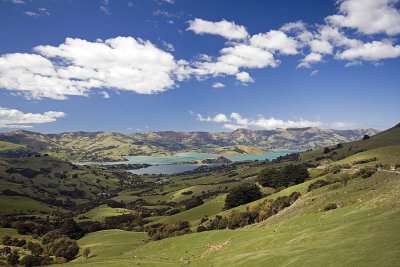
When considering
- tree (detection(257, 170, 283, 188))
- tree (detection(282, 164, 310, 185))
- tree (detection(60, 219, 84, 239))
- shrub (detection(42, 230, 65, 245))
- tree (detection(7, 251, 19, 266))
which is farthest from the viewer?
tree (detection(257, 170, 283, 188))

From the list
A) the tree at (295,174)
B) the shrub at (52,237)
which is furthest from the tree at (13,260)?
the tree at (295,174)

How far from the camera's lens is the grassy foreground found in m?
26.3

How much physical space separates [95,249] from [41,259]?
12.1m

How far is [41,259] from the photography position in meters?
68.2

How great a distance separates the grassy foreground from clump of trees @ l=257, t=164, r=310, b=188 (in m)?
48.0

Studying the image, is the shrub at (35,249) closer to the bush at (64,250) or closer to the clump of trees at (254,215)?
the bush at (64,250)

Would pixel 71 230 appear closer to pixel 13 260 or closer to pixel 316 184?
pixel 13 260

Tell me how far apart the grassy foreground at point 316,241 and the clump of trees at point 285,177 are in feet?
158

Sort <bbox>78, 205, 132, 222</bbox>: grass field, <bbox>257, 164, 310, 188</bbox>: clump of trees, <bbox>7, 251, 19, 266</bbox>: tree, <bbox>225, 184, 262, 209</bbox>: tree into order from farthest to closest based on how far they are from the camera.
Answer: <bbox>78, 205, 132, 222</bbox>: grass field
<bbox>257, 164, 310, 188</bbox>: clump of trees
<bbox>225, 184, 262, 209</bbox>: tree
<bbox>7, 251, 19, 266</bbox>: tree

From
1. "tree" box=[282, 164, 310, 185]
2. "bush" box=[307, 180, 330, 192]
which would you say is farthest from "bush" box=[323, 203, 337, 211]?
"tree" box=[282, 164, 310, 185]

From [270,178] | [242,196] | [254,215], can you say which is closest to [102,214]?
[270,178]

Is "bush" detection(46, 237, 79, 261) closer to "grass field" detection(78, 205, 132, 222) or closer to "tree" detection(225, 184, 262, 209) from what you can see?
"tree" detection(225, 184, 262, 209)

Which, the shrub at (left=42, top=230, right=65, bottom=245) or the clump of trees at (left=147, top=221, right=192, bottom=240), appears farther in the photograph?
the shrub at (left=42, top=230, right=65, bottom=245)

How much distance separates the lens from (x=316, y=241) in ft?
110
